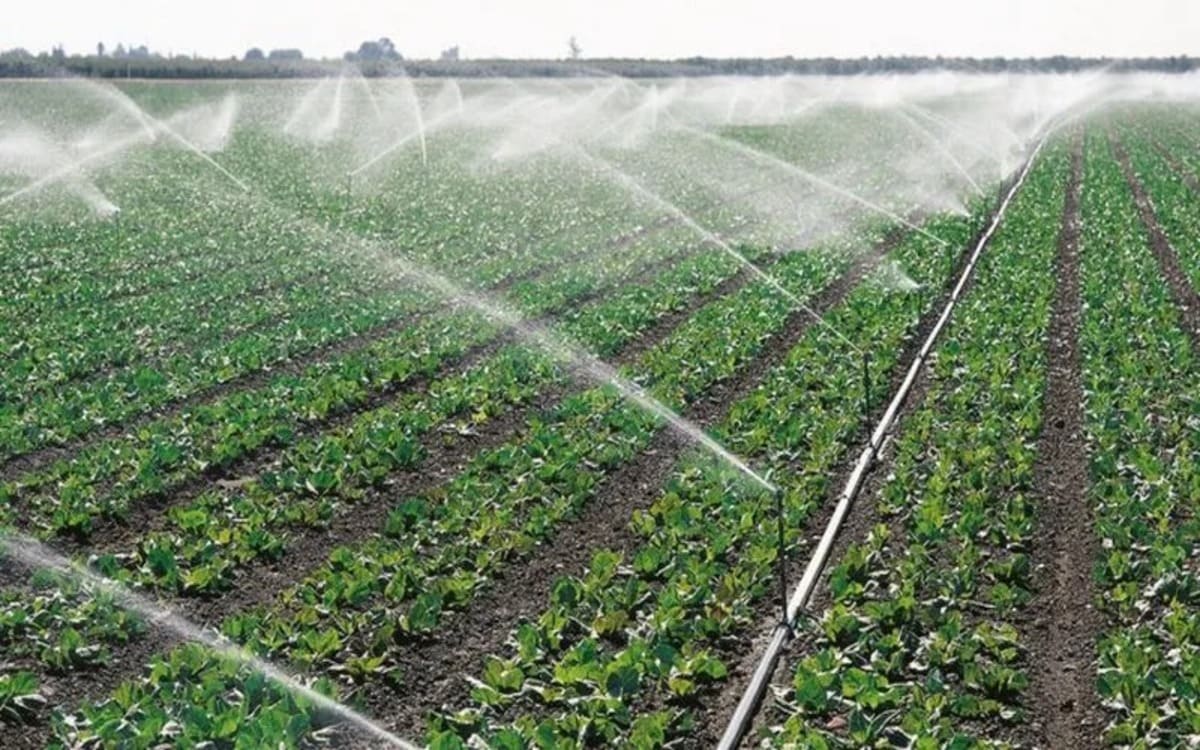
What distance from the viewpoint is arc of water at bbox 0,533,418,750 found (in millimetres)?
6754

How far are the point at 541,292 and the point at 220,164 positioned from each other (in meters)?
30.0

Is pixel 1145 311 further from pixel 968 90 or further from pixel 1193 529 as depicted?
pixel 968 90

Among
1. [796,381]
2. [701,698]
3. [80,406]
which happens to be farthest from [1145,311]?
[80,406]

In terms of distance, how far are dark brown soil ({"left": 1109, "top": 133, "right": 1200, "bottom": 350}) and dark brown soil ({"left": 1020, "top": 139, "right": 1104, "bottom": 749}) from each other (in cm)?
271

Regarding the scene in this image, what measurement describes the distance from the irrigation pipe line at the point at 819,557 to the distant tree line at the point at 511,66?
197 ft

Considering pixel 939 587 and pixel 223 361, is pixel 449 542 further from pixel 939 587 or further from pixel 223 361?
pixel 223 361

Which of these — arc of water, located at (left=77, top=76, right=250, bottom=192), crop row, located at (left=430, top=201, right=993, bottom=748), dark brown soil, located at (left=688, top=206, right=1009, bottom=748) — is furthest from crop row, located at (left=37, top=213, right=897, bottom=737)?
arc of water, located at (left=77, top=76, right=250, bottom=192)

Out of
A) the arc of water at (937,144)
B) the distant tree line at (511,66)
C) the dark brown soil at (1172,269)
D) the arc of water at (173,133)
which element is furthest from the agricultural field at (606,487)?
the distant tree line at (511,66)

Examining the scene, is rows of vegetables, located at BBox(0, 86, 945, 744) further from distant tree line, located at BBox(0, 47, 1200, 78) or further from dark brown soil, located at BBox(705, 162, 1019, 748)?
distant tree line, located at BBox(0, 47, 1200, 78)

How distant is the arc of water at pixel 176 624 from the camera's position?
6754 mm

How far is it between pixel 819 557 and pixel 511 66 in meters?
89.7

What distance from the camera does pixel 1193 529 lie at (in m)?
8.78

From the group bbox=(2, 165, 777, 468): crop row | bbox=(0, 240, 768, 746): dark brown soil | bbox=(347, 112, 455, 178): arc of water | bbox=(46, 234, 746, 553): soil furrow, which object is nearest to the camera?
bbox=(0, 240, 768, 746): dark brown soil

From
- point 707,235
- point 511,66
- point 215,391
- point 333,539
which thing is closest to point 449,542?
point 333,539
